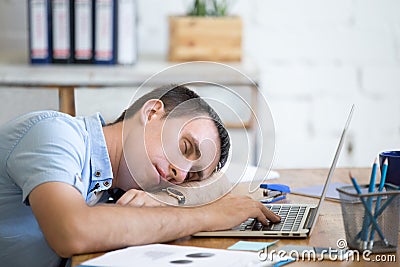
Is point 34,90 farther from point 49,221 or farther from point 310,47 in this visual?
point 49,221

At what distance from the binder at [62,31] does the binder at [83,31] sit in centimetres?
2

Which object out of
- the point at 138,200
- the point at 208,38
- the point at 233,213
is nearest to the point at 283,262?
the point at 233,213

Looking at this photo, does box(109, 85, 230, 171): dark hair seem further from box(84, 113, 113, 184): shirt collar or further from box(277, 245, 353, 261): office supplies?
box(277, 245, 353, 261): office supplies

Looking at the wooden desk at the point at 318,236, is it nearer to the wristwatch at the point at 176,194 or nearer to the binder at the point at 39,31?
the wristwatch at the point at 176,194

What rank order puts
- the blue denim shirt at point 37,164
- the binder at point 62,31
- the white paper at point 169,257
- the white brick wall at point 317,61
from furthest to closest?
the white brick wall at point 317,61, the binder at point 62,31, the blue denim shirt at point 37,164, the white paper at point 169,257

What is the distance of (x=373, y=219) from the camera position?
1.10 meters

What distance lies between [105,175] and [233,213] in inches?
9.6

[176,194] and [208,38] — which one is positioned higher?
[208,38]

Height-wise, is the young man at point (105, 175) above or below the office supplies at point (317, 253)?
above

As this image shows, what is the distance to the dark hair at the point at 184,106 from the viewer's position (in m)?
1.35

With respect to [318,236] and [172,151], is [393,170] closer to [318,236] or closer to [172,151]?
[318,236]

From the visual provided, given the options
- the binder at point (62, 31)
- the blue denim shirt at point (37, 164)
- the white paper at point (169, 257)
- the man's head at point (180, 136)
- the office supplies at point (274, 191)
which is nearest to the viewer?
the white paper at point (169, 257)

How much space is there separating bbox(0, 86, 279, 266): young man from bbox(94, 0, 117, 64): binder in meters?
1.07

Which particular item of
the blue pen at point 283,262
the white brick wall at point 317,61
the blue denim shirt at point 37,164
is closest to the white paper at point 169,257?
the blue pen at point 283,262
